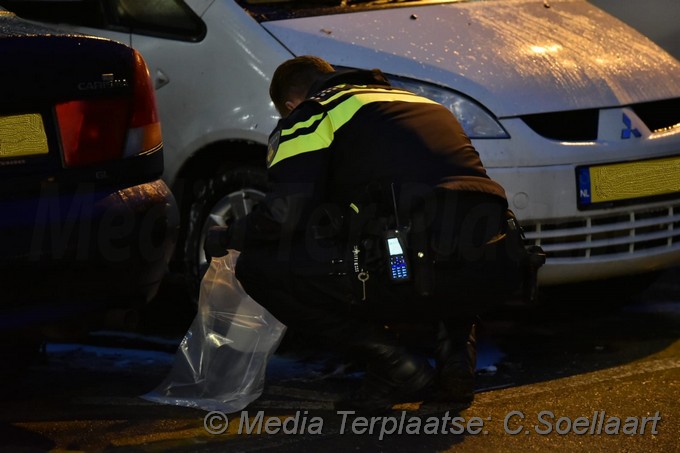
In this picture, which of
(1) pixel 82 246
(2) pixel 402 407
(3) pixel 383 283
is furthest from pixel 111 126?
(2) pixel 402 407

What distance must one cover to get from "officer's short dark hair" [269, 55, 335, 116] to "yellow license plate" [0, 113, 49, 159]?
0.88 m

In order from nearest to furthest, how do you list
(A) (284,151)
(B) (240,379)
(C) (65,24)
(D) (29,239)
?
(D) (29,239) → (A) (284,151) → (B) (240,379) → (C) (65,24)

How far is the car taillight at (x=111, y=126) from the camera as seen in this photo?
13.4 ft

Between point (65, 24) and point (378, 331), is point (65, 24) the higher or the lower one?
the higher one

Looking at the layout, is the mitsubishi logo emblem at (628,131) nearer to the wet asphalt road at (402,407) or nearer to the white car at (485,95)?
the white car at (485,95)

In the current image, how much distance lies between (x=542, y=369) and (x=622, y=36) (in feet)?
A: 5.39

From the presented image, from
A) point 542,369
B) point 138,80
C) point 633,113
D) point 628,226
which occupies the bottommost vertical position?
point 542,369

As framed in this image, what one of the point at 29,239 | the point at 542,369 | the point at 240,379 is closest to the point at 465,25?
the point at 542,369

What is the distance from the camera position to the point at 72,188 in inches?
160

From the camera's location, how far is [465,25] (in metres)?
5.48

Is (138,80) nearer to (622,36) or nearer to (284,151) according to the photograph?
(284,151)

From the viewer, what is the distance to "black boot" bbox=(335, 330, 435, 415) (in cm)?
430

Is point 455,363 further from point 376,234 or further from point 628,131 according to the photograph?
point 628,131

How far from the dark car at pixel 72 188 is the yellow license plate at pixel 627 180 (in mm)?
1669
